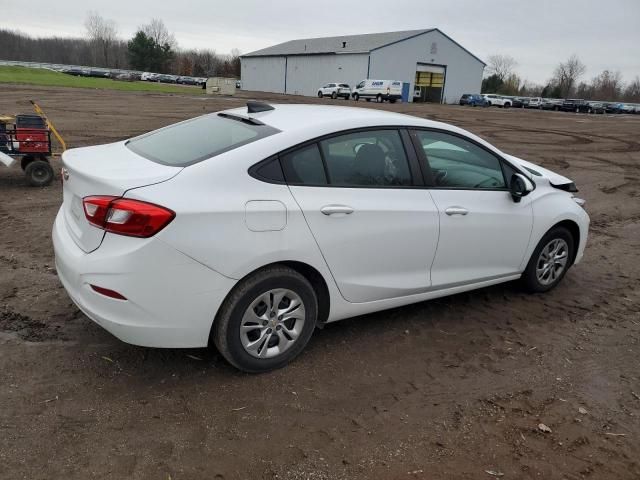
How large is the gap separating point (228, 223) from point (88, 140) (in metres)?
12.1

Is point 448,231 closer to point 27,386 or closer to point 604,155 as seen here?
point 27,386

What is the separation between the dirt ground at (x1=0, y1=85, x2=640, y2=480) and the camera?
2785mm

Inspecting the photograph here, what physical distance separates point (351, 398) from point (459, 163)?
2151 millimetres

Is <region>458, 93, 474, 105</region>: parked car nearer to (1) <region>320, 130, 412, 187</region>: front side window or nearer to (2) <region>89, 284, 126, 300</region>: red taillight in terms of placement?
(1) <region>320, 130, 412, 187</region>: front side window

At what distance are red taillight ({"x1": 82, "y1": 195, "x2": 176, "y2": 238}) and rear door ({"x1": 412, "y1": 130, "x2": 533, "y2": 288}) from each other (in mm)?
2067

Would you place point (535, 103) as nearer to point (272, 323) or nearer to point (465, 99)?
point (465, 99)

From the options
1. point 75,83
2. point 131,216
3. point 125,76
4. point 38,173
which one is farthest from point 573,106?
point 131,216

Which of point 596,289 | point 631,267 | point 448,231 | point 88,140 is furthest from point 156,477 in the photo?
point 88,140

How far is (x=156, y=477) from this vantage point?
8.56ft

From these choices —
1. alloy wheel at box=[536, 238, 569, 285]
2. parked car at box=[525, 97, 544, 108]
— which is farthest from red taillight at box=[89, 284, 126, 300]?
parked car at box=[525, 97, 544, 108]

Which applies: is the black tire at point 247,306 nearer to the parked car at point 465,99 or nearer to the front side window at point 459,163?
the front side window at point 459,163

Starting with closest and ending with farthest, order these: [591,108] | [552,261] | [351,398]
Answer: [351,398], [552,261], [591,108]

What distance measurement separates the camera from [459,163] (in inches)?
173

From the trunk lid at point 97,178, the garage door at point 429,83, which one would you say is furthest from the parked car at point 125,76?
the trunk lid at point 97,178
